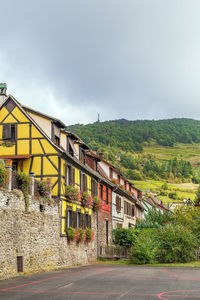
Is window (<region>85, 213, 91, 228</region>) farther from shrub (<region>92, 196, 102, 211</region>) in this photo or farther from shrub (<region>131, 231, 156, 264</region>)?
shrub (<region>131, 231, 156, 264</region>)

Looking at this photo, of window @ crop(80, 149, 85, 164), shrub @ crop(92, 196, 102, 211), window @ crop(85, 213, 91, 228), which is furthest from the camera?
shrub @ crop(92, 196, 102, 211)

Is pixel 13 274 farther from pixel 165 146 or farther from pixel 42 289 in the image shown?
pixel 165 146

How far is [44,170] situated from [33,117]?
3981 millimetres

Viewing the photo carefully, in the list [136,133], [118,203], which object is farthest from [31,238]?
[136,133]

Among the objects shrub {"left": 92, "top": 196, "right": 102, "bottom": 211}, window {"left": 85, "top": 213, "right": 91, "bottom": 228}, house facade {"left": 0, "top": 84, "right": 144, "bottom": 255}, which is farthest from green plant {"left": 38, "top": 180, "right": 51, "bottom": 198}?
shrub {"left": 92, "top": 196, "right": 102, "bottom": 211}

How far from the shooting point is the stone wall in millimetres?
17594

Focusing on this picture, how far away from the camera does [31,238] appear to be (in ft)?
66.7

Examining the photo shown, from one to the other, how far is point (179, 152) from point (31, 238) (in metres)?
162

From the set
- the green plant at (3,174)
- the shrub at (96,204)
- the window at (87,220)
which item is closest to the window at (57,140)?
the window at (87,220)

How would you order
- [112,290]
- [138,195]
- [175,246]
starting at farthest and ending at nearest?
[138,195] < [175,246] < [112,290]

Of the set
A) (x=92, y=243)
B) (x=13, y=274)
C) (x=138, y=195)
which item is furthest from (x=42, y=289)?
(x=138, y=195)

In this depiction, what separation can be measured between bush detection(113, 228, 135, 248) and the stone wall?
10.3 meters

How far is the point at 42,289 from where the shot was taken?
13.3 meters

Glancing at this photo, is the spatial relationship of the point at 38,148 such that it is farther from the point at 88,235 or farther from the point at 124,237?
the point at 124,237
